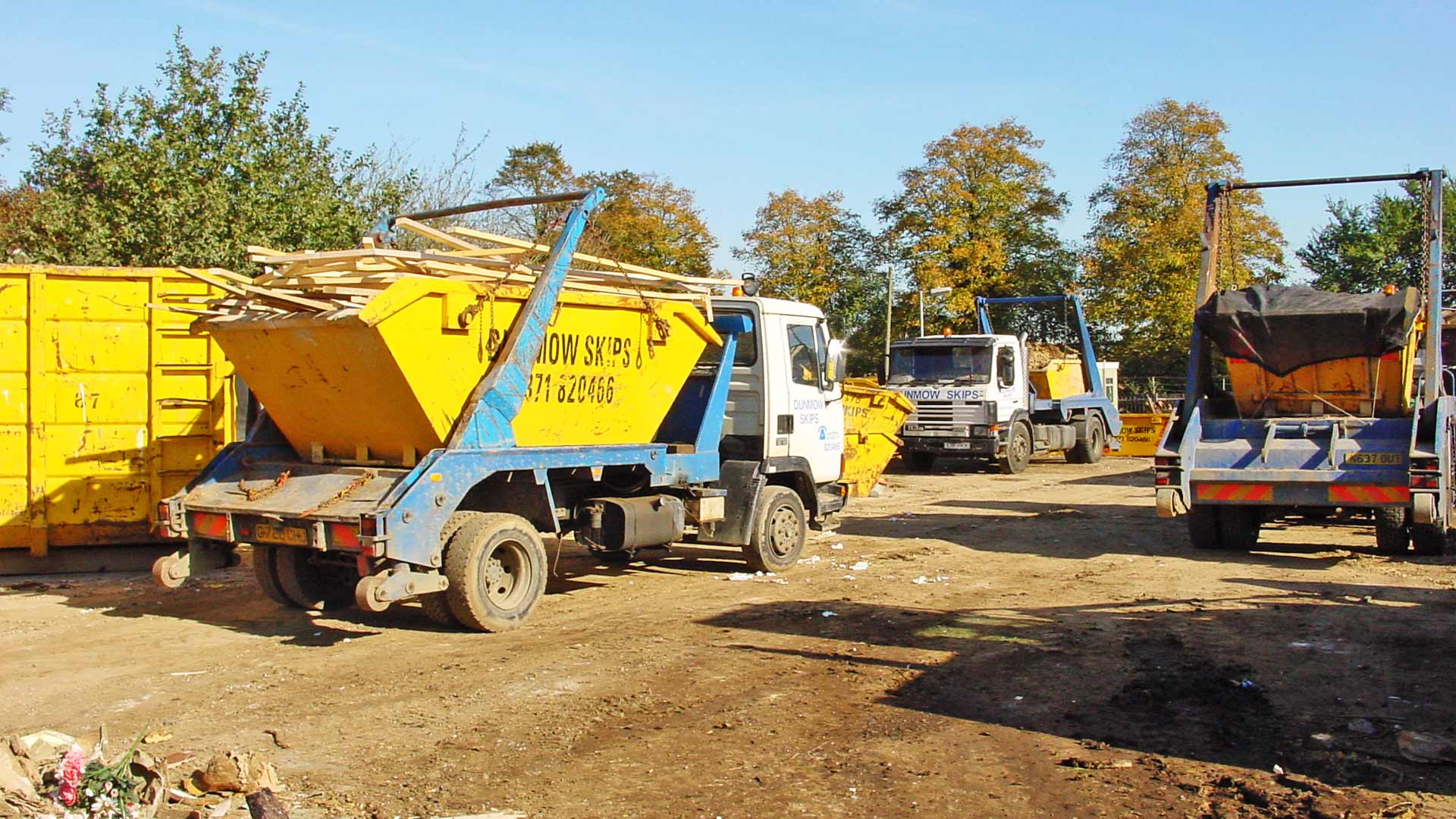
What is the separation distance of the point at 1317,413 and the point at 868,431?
4899 millimetres

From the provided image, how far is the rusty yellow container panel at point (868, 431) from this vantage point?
14578 millimetres

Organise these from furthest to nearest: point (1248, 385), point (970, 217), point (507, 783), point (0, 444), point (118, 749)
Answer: point (970, 217), point (1248, 385), point (0, 444), point (118, 749), point (507, 783)

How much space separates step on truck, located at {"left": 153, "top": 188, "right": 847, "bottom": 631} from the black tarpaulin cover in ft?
16.3

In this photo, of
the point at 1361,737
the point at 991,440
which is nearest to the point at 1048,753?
the point at 1361,737

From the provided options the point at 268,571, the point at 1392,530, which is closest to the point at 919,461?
the point at 1392,530

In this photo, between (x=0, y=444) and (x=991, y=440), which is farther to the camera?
(x=991, y=440)

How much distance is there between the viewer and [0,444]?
10.9 m

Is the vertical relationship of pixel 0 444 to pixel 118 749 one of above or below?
above

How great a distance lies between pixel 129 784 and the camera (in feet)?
15.8

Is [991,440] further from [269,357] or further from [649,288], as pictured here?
[269,357]

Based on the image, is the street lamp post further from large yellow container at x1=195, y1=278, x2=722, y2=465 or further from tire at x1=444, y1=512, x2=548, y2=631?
tire at x1=444, y1=512, x2=548, y2=631

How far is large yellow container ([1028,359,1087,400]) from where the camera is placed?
25594mm

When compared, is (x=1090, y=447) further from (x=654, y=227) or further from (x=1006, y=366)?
(x=654, y=227)

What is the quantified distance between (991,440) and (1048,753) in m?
16.8
